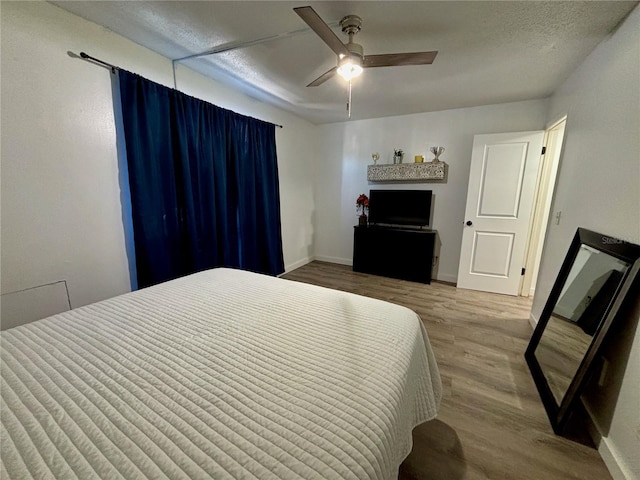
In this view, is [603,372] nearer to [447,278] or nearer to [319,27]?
[447,278]

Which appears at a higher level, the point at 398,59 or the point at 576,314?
the point at 398,59

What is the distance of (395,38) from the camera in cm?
186

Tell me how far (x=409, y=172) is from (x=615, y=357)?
2807mm

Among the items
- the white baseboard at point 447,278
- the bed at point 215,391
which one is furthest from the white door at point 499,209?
the bed at point 215,391

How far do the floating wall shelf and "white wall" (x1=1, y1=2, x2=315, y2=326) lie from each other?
2.78 metres

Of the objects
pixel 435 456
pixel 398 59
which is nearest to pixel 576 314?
pixel 435 456

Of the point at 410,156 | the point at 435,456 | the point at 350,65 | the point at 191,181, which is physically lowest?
the point at 435,456

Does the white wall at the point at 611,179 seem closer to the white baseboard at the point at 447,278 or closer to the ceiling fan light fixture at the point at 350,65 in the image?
the white baseboard at the point at 447,278

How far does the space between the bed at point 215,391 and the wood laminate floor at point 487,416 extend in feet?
1.02

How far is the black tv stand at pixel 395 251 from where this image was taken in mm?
3570

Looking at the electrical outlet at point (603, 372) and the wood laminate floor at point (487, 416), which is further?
the electrical outlet at point (603, 372)

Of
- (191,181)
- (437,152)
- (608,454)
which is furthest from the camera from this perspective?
(437,152)

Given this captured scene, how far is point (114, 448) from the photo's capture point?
0.63 m

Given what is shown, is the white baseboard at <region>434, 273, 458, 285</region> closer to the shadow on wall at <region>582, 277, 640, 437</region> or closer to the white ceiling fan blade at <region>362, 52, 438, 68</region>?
the shadow on wall at <region>582, 277, 640, 437</region>
